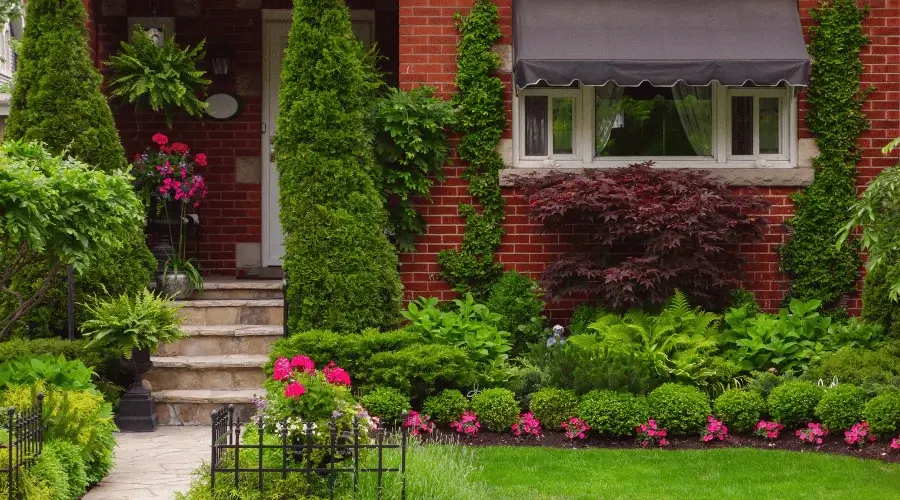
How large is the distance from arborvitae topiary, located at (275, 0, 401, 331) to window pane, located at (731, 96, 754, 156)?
349 cm

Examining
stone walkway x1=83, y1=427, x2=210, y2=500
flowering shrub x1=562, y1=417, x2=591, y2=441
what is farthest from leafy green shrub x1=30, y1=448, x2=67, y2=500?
flowering shrub x1=562, y1=417, x2=591, y2=441

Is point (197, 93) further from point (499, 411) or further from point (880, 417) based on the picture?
point (880, 417)

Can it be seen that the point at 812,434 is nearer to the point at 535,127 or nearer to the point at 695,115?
the point at 695,115

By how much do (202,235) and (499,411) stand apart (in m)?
A: 4.97

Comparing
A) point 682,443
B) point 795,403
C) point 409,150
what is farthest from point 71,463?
point 795,403

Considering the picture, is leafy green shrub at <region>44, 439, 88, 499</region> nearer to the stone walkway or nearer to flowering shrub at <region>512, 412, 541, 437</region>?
the stone walkway

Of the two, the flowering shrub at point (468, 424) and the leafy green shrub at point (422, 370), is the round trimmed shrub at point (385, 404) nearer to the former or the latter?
the leafy green shrub at point (422, 370)

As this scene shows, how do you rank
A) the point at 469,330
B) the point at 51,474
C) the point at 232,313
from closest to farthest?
the point at 51,474 < the point at 469,330 < the point at 232,313

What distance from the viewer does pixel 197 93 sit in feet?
42.4

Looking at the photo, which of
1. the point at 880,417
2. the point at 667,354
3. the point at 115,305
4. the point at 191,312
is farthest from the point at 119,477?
the point at 880,417

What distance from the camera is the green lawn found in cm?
750

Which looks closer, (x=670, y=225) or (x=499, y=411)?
(x=499, y=411)

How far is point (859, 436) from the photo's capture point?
877cm

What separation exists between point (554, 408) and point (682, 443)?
0.99 m
